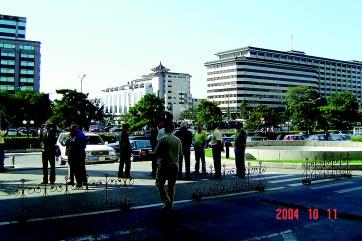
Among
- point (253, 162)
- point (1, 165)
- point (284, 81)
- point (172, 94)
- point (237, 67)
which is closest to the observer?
point (1, 165)

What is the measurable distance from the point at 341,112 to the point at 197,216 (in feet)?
208

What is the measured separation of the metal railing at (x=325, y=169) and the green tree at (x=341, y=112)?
48.7 meters

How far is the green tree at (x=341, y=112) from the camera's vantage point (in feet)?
218

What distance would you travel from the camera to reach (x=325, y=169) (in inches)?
710

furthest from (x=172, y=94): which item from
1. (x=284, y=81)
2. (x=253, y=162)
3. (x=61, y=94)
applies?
(x=253, y=162)

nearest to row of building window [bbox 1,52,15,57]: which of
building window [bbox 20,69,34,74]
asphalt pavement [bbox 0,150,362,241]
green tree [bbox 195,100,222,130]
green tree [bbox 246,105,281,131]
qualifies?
building window [bbox 20,69,34,74]

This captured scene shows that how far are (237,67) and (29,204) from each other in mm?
152206

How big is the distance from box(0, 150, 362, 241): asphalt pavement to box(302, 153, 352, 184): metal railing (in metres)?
2.02

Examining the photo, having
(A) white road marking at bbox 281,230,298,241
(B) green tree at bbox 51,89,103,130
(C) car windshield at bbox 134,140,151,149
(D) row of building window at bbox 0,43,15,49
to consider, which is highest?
(D) row of building window at bbox 0,43,15,49

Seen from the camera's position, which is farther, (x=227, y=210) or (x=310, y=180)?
(x=310, y=180)

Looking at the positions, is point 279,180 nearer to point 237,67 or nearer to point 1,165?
point 1,165

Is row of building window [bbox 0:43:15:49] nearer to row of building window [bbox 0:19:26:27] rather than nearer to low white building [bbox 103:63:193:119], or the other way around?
row of building window [bbox 0:19:26:27]

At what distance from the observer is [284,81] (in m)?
170

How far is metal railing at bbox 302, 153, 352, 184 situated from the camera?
48.6 ft
